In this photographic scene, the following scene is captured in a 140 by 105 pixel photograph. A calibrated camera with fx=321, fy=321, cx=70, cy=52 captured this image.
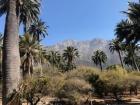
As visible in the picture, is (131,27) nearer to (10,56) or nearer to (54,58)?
(10,56)

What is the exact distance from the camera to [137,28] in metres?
37.9

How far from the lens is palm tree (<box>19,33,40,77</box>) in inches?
2142

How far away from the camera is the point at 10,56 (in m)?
20.3

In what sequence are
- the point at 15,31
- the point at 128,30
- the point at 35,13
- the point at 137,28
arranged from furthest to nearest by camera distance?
the point at 128,30, the point at 137,28, the point at 35,13, the point at 15,31

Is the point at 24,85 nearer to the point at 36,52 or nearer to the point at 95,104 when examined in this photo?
the point at 95,104

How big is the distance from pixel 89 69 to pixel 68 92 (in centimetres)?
1617

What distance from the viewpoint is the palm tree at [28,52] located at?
54.4 meters

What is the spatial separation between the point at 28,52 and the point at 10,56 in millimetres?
34345

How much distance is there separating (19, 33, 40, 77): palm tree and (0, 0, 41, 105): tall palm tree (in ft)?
105

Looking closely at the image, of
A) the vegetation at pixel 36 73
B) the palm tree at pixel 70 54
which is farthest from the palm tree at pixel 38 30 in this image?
the palm tree at pixel 70 54

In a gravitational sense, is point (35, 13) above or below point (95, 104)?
above

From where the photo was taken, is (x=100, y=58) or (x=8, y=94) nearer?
(x=8, y=94)

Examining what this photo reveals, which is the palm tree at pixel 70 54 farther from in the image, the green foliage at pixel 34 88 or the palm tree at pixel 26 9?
the green foliage at pixel 34 88

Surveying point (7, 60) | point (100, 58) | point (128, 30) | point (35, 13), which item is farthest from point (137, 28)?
point (100, 58)
